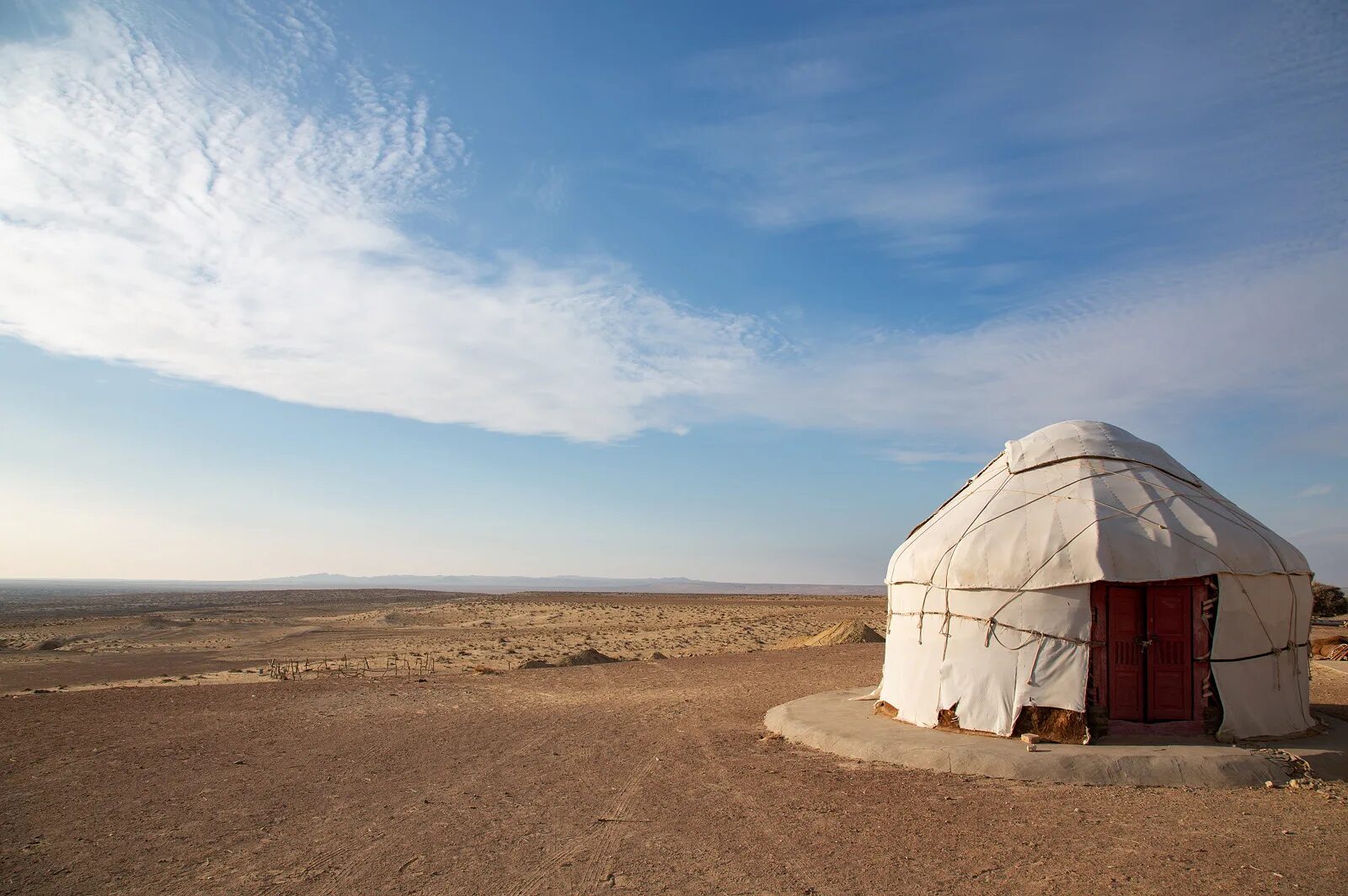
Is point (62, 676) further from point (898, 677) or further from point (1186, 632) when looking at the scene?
point (1186, 632)

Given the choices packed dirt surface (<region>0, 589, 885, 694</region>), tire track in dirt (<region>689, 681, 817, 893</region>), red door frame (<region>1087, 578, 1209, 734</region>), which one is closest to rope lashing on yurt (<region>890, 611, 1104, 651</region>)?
red door frame (<region>1087, 578, 1209, 734</region>)

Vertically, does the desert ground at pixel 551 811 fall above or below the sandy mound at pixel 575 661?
above

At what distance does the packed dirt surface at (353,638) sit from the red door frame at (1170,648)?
48.1 ft

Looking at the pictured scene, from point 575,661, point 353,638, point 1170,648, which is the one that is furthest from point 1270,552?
point 353,638

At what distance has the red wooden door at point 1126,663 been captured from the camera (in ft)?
31.2

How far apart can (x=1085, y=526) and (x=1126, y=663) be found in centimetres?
163

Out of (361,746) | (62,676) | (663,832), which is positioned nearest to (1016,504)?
(663,832)

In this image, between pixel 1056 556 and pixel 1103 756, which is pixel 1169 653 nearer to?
pixel 1056 556

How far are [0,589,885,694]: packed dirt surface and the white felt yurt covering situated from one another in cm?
1310

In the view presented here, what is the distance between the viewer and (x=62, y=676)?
68.1 ft

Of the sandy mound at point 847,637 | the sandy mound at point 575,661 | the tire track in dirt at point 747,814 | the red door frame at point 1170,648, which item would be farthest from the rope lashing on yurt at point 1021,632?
the sandy mound at point 847,637

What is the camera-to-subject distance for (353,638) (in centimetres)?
3362

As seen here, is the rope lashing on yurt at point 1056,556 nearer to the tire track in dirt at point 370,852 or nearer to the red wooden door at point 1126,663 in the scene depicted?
the red wooden door at point 1126,663

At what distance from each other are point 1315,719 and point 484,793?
10626 mm
